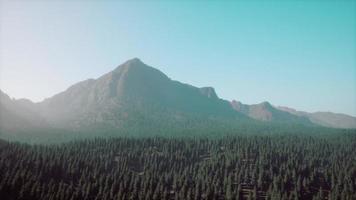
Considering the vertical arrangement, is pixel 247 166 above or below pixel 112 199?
above

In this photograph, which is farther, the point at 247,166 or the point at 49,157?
the point at 247,166

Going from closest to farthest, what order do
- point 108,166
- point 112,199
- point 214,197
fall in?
1. point 112,199
2. point 214,197
3. point 108,166

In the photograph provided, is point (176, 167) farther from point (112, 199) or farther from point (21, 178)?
point (21, 178)

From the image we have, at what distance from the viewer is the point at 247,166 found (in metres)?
185

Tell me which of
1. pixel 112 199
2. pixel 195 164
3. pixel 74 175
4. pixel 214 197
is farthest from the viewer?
pixel 195 164

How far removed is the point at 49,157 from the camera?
17338 centimetres

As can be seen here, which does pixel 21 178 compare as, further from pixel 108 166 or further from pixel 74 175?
pixel 108 166

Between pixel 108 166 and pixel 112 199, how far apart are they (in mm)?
57418

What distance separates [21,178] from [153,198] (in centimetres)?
5627

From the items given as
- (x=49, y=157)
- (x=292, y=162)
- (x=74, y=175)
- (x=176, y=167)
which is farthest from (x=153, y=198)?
(x=292, y=162)

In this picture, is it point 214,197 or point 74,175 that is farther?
point 74,175

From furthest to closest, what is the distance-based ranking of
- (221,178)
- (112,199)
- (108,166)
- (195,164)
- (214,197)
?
(195,164) → (108,166) → (221,178) → (214,197) → (112,199)

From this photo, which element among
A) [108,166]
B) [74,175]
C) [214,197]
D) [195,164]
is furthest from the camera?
[195,164]

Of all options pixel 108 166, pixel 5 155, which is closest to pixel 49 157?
pixel 5 155
